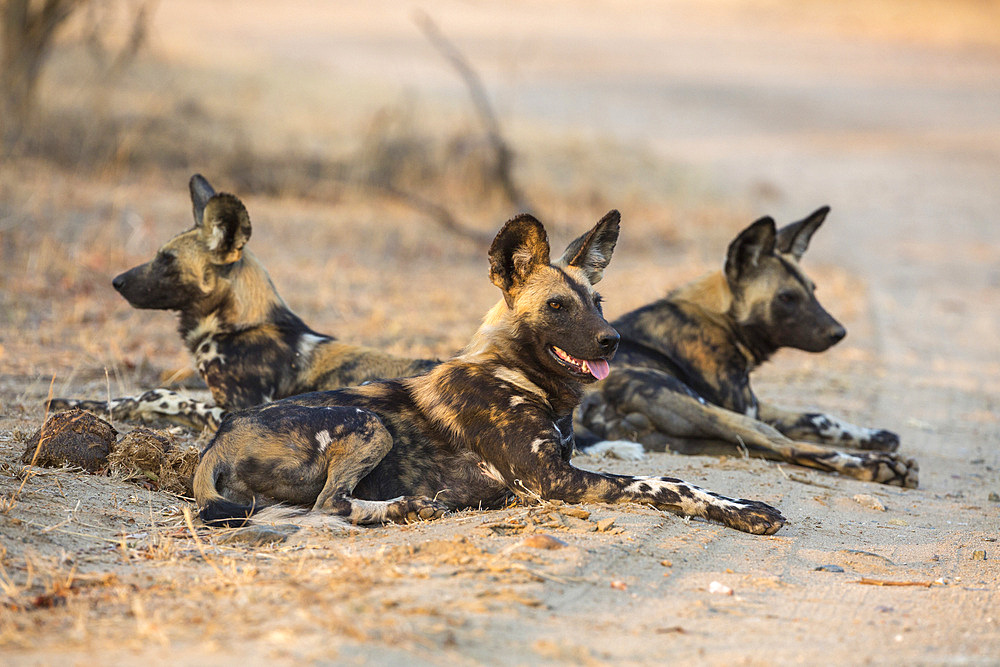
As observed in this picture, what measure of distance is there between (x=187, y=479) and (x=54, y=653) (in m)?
1.72

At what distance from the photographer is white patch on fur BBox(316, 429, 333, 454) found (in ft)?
12.4

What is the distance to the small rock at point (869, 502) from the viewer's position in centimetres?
438

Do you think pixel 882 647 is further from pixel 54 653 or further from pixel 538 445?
pixel 54 653

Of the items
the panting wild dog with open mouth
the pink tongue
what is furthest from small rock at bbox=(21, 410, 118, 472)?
the pink tongue

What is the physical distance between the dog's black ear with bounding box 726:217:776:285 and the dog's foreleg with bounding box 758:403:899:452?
32.2 inches

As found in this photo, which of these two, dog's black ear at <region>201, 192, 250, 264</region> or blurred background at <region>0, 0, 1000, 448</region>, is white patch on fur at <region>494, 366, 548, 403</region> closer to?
dog's black ear at <region>201, 192, 250, 264</region>

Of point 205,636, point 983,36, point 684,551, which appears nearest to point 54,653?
point 205,636

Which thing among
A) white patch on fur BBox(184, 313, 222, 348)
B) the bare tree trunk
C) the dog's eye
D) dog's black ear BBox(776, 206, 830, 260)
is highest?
the bare tree trunk

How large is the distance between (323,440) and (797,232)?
3560 mm

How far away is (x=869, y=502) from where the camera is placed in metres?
4.41

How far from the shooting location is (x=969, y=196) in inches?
648

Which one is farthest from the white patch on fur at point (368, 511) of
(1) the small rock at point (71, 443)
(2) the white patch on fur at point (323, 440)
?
(1) the small rock at point (71, 443)

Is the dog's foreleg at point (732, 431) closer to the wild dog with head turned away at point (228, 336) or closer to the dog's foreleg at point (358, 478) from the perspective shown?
the wild dog with head turned away at point (228, 336)

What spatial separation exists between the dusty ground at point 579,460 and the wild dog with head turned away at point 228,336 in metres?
0.64
